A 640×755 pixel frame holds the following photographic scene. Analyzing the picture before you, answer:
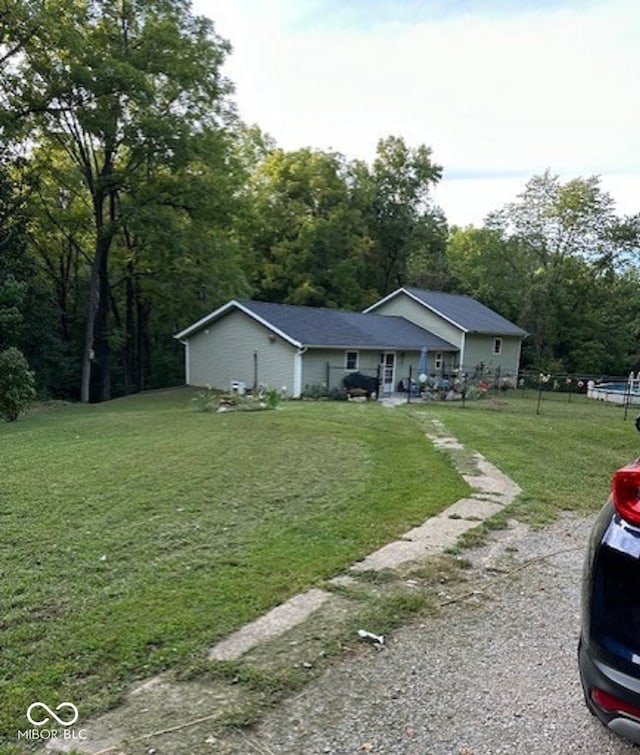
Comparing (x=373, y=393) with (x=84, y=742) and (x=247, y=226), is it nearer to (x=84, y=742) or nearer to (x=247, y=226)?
(x=247, y=226)

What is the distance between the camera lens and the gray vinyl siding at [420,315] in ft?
80.9

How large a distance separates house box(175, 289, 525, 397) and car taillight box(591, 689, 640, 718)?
53.7 feet

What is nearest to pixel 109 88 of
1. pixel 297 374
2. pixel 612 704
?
pixel 297 374

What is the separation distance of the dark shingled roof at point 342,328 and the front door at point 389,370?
1.72 ft

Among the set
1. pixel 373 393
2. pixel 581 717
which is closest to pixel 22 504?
pixel 581 717

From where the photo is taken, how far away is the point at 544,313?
30547 mm

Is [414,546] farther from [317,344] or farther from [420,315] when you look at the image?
[420,315]

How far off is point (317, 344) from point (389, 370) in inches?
170

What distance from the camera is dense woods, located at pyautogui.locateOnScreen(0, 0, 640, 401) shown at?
62.1 feet

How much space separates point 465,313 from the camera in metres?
26.6

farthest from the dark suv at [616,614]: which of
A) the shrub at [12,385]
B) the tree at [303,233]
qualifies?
the tree at [303,233]

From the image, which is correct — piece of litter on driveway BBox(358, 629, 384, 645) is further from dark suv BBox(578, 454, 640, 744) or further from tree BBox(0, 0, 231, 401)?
tree BBox(0, 0, 231, 401)

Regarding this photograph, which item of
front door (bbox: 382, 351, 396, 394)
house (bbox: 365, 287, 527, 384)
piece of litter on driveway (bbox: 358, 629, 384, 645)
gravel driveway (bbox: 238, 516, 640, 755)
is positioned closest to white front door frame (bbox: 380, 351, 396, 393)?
front door (bbox: 382, 351, 396, 394)

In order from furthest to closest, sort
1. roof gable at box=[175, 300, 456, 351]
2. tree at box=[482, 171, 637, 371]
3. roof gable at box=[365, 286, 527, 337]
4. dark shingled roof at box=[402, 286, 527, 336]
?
tree at box=[482, 171, 637, 371], dark shingled roof at box=[402, 286, 527, 336], roof gable at box=[365, 286, 527, 337], roof gable at box=[175, 300, 456, 351]
